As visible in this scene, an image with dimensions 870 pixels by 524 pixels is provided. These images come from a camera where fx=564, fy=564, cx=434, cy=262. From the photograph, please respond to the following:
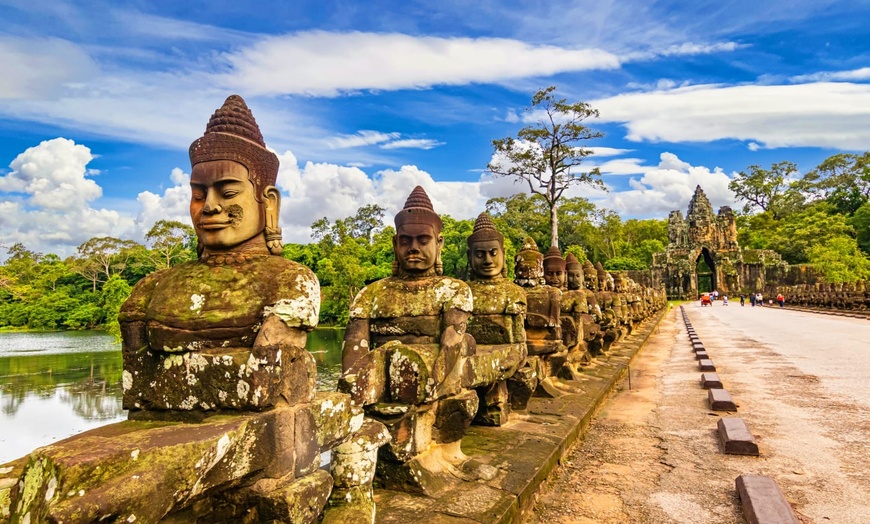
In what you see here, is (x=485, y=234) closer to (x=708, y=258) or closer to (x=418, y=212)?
(x=418, y=212)

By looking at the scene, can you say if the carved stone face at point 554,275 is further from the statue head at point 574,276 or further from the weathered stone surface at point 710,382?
the weathered stone surface at point 710,382

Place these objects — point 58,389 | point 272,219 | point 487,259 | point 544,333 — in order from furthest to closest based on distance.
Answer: point 58,389 → point 544,333 → point 487,259 → point 272,219

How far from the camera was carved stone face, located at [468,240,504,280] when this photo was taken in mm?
5965

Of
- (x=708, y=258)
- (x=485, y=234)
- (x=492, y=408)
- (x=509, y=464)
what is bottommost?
(x=509, y=464)

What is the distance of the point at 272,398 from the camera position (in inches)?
98.0

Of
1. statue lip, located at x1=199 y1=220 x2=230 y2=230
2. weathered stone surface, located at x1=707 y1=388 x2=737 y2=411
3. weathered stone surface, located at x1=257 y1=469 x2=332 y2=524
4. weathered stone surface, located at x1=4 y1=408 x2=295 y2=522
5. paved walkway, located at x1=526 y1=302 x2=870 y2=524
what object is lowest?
paved walkway, located at x1=526 y1=302 x2=870 y2=524

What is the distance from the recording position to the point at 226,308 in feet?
8.79

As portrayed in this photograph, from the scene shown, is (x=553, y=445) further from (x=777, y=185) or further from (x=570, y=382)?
(x=777, y=185)

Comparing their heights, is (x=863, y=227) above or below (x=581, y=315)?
above

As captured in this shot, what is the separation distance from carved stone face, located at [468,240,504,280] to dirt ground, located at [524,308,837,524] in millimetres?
1963

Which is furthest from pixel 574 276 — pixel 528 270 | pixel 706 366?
pixel 528 270

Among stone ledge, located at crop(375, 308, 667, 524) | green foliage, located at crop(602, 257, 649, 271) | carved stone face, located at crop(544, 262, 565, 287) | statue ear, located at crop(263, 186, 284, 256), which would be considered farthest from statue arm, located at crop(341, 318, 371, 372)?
green foliage, located at crop(602, 257, 649, 271)

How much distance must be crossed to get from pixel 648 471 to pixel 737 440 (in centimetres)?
115

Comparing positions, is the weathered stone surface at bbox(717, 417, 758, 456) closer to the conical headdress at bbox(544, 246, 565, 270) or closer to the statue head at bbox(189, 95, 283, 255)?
the conical headdress at bbox(544, 246, 565, 270)
